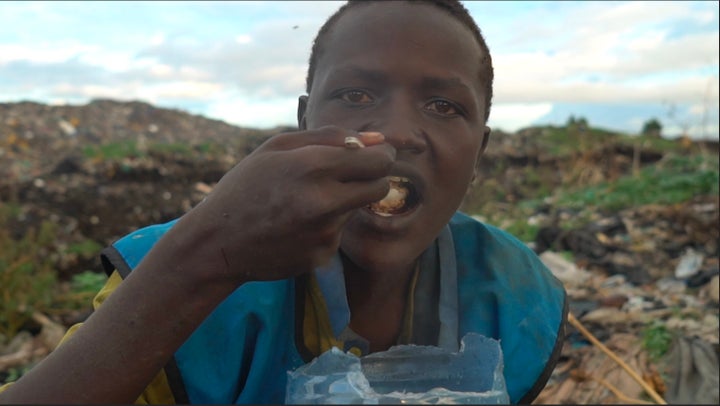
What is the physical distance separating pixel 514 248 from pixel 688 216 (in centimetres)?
494

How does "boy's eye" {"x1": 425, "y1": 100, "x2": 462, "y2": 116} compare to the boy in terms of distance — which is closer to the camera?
the boy

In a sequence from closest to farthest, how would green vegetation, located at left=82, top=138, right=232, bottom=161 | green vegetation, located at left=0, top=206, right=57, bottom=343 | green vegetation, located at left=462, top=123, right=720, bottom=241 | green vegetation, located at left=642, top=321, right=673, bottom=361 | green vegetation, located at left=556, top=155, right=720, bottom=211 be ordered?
green vegetation, located at left=642, top=321, right=673, bottom=361 → green vegetation, located at left=0, top=206, right=57, bottom=343 → green vegetation, located at left=556, top=155, right=720, bottom=211 → green vegetation, located at left=462, top=123, right=720, bottom=241 → green vegetation, located at left=82, top=138, right=232, bottom=161

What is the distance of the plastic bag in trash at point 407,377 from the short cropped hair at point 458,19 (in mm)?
591

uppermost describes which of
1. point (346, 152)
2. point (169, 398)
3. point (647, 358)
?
point (346, 152)

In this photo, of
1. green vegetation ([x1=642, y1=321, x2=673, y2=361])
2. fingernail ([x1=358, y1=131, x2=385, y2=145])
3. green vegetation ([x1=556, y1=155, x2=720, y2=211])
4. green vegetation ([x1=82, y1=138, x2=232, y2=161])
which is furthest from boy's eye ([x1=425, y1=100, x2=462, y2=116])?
green vegetation ([x1=82, y1=138, x2=232, y2=161])

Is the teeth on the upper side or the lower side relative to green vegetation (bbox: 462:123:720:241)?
upper

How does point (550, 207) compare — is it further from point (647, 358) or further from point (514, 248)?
point (514, 248)

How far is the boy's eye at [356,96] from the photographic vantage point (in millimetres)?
1417

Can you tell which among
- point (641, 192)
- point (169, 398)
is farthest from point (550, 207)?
point (169, 398)

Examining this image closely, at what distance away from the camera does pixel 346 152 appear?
41.6 inches

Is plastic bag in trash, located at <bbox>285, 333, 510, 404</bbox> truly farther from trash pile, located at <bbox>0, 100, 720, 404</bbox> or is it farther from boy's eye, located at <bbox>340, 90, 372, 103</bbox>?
trash pile, located at <bbox>0, 100, 720, 404</bbox>

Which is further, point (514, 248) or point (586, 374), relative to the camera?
point (586, 374)

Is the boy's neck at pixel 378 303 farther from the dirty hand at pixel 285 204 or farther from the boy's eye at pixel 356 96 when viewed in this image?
the dirty hand at pixel 285 204

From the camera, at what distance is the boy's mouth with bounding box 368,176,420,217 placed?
1.40m
